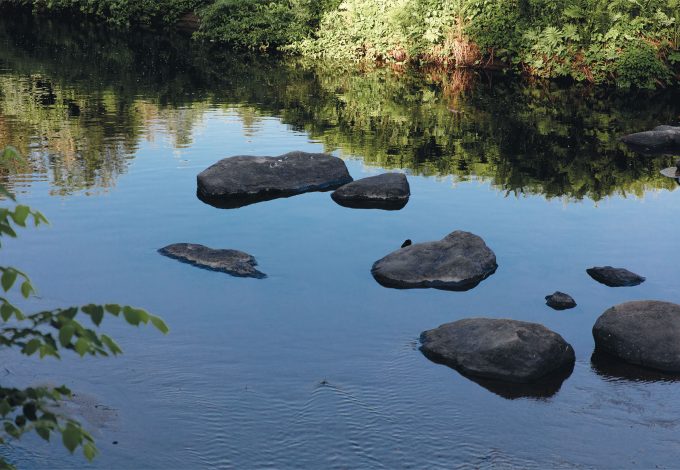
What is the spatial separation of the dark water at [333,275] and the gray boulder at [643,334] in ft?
0.69

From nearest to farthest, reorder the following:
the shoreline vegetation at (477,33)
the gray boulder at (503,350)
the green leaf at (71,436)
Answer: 1. the green leaf at (71,436)
2. the gray boulder at (503,350)
3. the shoreline vegetation at (477,33)

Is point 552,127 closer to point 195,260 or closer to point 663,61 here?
point 663,61

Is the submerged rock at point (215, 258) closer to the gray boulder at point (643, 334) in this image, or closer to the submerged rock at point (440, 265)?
the submerged rock at point (440, 265)

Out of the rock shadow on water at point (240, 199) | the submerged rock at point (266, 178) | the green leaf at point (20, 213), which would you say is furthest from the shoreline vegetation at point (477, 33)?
the green leaf at point (20, 213)

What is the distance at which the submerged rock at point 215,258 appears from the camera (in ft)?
37.1

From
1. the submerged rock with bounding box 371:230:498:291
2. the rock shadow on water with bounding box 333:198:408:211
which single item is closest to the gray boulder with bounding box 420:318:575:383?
the submerged rock with bounding box 371:230:498:291

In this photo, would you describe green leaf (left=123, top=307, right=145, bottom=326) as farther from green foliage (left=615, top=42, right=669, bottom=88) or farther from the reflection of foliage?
green foliage (left=615, top=42, right=669, bottom=88)

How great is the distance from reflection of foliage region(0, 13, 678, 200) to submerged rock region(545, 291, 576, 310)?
18.1 ft

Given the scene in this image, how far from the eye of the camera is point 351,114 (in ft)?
76.9

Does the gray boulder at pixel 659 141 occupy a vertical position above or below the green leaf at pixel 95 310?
below

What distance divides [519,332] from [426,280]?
242cm

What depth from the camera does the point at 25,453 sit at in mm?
7094

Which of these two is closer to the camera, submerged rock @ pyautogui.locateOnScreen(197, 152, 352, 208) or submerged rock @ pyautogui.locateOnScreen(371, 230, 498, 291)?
submerged rock @ pyautogui.locateOnScreen(371, 230, 498, 291)

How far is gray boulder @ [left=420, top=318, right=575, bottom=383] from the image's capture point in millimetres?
8664
